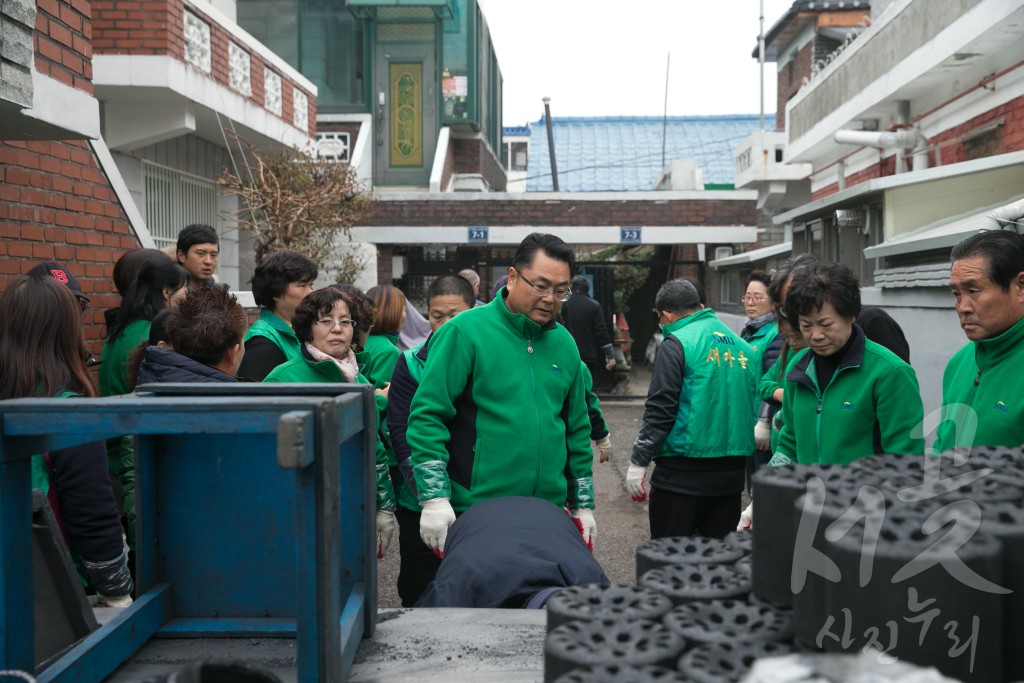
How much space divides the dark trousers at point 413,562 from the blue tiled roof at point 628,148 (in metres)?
30.9

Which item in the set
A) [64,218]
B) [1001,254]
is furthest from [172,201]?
[1001,254]

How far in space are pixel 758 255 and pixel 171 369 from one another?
13483 mm

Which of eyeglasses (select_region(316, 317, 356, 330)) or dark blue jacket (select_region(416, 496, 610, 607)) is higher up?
eyeglasses (select_region(316, 317, 356, 330))

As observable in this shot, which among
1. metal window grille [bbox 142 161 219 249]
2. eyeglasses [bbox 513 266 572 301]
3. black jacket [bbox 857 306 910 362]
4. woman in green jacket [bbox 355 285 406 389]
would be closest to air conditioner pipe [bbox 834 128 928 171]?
black jacket [bbox 857 306 910 362]

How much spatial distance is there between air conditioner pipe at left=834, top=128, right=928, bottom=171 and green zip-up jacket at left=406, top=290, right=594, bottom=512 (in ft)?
35.2

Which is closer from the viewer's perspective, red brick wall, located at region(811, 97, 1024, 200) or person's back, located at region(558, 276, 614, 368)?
red brick wall, located at region(811, 97, 1024, 200)

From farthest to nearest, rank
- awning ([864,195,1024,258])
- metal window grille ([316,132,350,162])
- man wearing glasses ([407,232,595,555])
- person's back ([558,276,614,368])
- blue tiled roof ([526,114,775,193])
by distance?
blue tiled roof ([526,114,775,193]) → metal window grille ([316,132,350,162]) → person's back ([558,276,614,368]) → awning ([864,195,1024,258]) → man wearing glasses ([407,232,595,555])

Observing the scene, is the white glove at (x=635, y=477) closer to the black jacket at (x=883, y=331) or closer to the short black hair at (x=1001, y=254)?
the black jacket at (x=883, y=331)

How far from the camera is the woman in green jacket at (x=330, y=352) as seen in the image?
13.8ft

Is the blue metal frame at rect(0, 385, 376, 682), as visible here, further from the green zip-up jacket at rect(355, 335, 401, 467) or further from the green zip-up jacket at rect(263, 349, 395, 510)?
the green zip-up jacket at rect(355, 335, 401, 467)

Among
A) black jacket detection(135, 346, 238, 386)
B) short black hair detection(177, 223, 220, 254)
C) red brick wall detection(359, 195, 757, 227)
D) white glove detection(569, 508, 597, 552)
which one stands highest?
red brick wall detection(359, 195, 757, 227)

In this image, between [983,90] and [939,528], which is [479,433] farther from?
[983,90]

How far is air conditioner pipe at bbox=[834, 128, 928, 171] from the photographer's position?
41.5ft

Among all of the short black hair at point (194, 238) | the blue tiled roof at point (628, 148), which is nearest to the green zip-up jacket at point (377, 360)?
the short black hair at point (194, 238)
